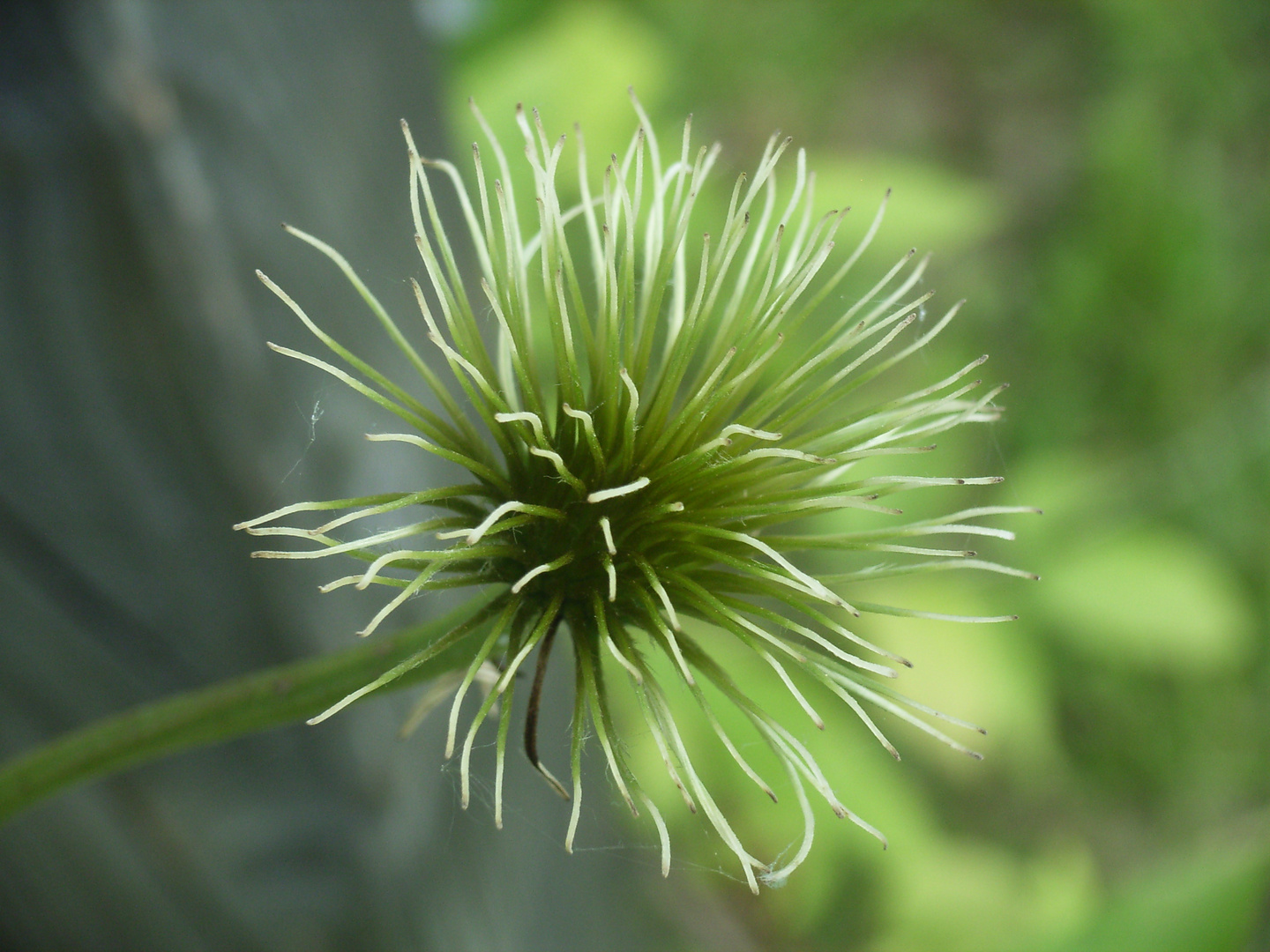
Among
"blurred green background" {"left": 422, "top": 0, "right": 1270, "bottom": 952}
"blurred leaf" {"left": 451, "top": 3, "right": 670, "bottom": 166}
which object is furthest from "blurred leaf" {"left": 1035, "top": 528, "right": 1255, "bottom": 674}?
"blurred leaf" {"left": 451, "top": 3, "right": 670, "bottom": 166}

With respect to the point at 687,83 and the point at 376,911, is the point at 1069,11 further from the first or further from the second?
the point at 376,911

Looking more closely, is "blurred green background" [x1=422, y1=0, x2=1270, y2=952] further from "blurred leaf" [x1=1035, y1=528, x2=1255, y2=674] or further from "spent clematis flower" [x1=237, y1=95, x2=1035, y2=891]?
"spent clematis flower" [x1=237, y1=95, x2=1035, y2=891]

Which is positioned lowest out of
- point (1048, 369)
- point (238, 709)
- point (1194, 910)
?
point (1194, 910)

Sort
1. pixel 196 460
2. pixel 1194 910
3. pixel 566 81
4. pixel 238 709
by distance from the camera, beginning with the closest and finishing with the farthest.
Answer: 1. pixel 238 709
2. pixel 196 460
3. pixel 1194 910
4. pixel 566 81

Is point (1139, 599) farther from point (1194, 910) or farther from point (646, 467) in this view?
point (646, 467)

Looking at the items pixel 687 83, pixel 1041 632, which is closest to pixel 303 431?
pixel 1041 632

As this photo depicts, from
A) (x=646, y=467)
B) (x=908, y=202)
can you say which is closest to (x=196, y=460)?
(x=646, y=467)
